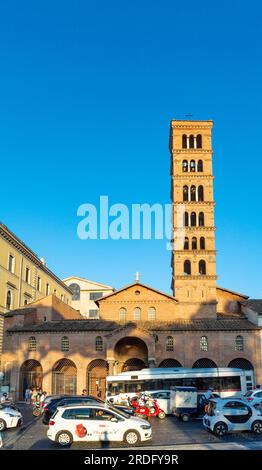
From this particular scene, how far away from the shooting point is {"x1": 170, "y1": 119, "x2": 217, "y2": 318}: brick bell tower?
172ft

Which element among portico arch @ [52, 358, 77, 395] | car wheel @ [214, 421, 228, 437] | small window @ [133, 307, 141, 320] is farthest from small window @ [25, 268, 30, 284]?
car wheel @ [214, 421, 228, 437]

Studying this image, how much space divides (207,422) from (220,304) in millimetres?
36317

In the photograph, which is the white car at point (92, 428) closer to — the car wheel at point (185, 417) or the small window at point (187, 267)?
the car wheel at point (185, 417)

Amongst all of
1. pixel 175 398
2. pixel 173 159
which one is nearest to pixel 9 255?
pixel 173 159

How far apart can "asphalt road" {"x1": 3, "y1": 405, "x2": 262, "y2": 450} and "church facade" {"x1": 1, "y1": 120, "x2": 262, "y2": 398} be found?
1994 cm

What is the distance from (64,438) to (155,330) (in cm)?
2922

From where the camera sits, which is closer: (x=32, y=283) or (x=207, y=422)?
(x=207, y=422)

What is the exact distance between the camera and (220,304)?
58.2m

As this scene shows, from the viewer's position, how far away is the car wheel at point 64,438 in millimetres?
18797

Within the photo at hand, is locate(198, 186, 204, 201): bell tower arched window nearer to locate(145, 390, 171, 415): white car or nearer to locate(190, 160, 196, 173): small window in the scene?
locate(190, 160, 196, 173): small window

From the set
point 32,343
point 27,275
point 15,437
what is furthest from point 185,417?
point 27,275

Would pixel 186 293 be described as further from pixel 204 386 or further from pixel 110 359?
pixel 204 386

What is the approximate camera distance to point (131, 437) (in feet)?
62.0
